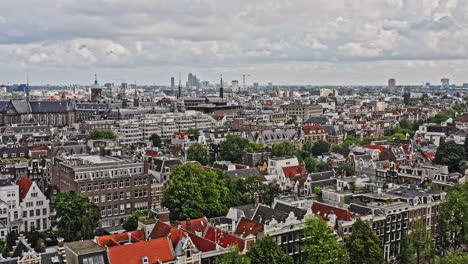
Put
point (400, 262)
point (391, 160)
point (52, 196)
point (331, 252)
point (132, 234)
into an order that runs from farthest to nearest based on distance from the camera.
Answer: point (391, 160) < point (52, 196) < point (400, 262) < point (132, 234) < point (331, 252)

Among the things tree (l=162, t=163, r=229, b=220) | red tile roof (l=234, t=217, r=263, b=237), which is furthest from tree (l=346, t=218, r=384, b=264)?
tree (l=162, t=163, r=229, b=220)

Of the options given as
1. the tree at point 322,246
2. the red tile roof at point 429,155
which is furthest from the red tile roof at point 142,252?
the red tile roof at point 429,155

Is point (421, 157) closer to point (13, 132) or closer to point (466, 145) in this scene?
point (466, 145)

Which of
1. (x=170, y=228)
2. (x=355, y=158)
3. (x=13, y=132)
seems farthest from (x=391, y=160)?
(x=13, y=132)

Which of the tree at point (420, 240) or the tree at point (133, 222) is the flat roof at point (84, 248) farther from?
the tree at point (420, 240)

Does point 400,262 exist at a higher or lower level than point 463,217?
lower

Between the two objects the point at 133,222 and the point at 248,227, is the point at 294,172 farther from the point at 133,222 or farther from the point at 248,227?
the point at 248,227

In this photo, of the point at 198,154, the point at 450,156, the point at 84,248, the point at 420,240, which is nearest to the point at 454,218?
the point at 420,240
